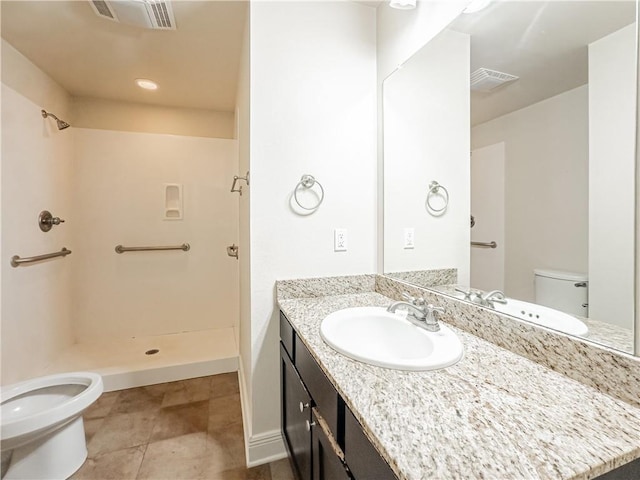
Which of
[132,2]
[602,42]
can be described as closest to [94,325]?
[132,2]

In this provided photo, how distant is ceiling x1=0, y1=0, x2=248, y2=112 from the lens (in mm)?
1568

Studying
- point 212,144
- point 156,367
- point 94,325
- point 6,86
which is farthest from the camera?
point 212,144

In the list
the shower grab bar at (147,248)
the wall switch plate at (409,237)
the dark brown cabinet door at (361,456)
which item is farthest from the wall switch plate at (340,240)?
the shower grab bar at (147,248)

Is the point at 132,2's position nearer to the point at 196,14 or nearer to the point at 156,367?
the point at 196,14

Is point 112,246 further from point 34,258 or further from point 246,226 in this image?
point 246,226

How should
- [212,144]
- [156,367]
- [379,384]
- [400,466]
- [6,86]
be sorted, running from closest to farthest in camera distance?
[400,466] → [379,384] → [6,86] → [156,367] → [212,144]

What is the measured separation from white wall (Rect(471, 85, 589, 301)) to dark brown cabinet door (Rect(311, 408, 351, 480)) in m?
0.73

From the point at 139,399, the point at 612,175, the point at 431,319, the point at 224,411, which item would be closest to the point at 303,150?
the point at 431,319

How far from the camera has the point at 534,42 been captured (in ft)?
2.92

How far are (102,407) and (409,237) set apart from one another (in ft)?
7.40

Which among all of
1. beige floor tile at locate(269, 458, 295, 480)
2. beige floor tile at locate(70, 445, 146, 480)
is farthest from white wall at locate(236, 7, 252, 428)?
beige floor tile at locate(70, 445, 146, 480)

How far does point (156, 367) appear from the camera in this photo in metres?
2.19

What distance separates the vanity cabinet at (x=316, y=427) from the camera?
60 centimetres

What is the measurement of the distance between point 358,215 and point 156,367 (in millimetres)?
1944
